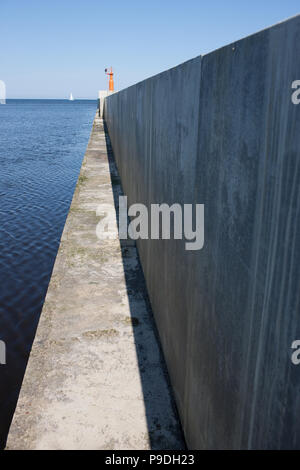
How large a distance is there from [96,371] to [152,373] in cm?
50

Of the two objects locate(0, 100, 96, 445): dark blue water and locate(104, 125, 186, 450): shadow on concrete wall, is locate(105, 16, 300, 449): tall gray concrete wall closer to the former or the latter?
locate(104, 125, 186, 450): shadow on concrete wall

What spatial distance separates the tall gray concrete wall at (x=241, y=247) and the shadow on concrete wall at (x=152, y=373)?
161 mm

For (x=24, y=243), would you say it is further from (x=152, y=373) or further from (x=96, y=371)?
(x=152, y=373)

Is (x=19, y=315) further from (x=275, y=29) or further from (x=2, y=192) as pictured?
(x=2, y=192)

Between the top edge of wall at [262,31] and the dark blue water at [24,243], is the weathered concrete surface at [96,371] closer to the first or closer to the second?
the dark blue water at [24,243]

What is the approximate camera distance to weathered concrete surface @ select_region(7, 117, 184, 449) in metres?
2.83

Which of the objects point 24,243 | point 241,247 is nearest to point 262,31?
point 241,247

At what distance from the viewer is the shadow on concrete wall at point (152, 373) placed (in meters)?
2.84

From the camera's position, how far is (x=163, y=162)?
3617mm

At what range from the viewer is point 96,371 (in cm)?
347

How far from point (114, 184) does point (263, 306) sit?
9.71 metres

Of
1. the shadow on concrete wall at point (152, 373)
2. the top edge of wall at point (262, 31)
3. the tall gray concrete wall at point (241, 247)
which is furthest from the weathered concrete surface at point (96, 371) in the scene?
the top edge of wall at point (262, 31)

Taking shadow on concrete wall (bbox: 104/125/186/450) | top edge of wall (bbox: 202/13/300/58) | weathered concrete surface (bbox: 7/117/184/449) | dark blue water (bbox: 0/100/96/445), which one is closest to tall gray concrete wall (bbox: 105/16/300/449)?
top edge of wall (bbox: 202/13/300/58)

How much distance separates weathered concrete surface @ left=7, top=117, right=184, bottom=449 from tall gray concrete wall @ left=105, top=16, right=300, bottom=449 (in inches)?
14.3
